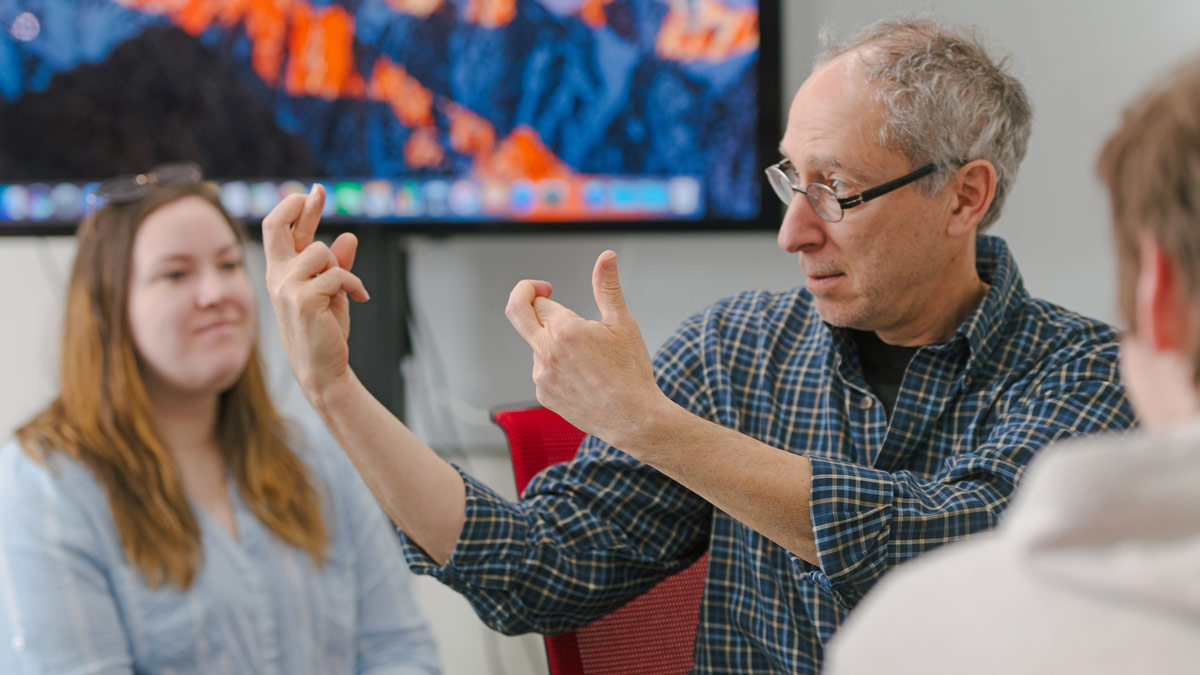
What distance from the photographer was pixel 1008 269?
4.33ft

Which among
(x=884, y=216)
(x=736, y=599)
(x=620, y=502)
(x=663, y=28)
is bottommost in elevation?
(x=736, y=599)

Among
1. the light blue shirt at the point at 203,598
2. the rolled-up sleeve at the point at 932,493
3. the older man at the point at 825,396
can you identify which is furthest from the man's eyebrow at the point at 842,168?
the light blue shirt at the point at 203,598

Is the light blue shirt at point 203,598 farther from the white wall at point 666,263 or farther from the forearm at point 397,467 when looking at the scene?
the white wall at point 666,263

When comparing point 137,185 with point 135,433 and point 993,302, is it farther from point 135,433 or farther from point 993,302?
point 993,302

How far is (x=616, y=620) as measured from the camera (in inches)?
53.1

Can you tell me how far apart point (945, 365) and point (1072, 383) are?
0.46ft

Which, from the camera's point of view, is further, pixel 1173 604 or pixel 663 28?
pixel 663 28

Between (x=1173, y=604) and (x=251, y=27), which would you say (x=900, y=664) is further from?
(x=251, y=27)

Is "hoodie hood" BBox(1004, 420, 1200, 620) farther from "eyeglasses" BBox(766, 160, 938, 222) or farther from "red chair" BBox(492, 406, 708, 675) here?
"red chair" BBox(492, 406, 708, 675)

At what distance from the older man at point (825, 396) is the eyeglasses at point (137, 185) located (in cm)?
63

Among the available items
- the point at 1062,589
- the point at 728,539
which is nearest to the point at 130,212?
the point at 728,539

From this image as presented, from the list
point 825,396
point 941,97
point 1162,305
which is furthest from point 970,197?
point 1162,305

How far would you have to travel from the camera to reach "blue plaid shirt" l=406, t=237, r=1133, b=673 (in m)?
1.13

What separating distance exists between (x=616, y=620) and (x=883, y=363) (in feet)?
1.56
